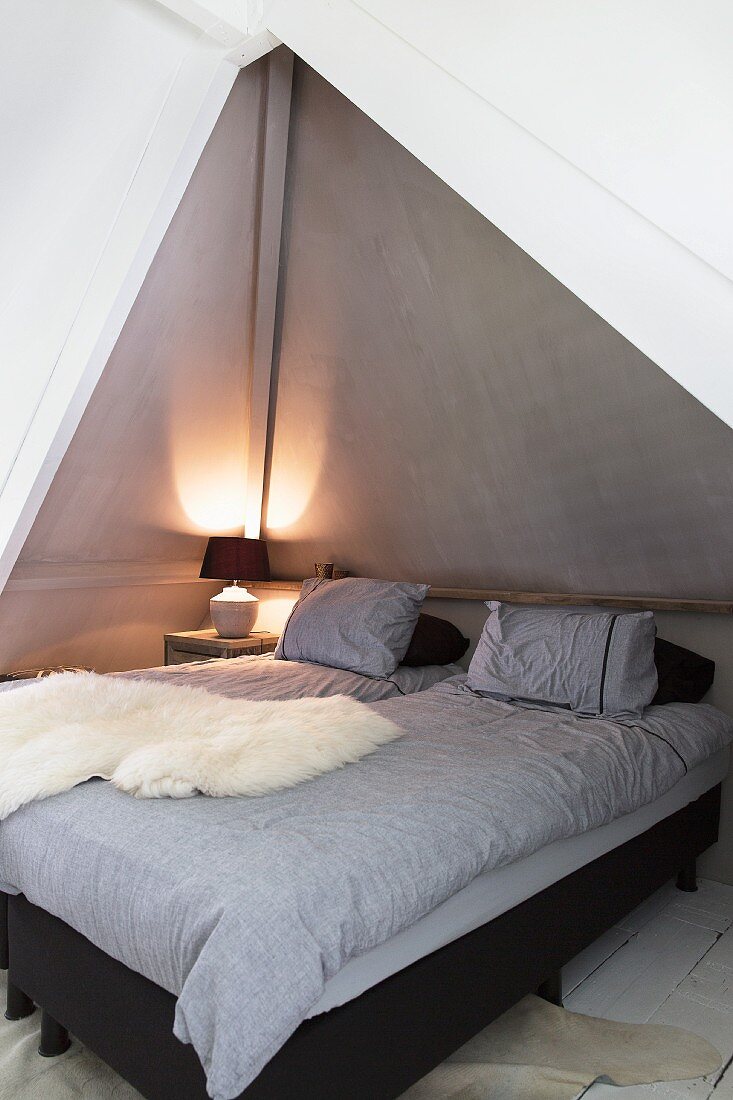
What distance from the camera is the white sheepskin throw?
161 centimetres

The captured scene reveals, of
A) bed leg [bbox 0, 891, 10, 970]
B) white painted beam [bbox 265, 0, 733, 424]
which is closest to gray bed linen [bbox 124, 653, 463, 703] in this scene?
bed leg [bbox 0, 891, 10, 970]

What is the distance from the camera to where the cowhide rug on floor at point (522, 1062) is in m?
1.58

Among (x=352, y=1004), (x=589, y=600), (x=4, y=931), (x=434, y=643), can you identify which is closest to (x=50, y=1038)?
(x=4, y=931)

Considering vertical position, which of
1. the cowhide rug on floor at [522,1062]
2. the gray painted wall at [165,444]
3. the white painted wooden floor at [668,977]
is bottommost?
the white painted wooden floor at [668,977]

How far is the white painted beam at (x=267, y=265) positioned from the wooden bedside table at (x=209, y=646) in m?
0.60

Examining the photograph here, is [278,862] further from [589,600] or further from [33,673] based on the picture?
[33,673]

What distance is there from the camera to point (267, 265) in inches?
120

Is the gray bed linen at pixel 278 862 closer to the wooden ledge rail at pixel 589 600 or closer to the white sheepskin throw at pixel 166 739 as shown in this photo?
the white sheepskin throw at pixel 166 739

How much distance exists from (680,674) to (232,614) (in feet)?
6.95

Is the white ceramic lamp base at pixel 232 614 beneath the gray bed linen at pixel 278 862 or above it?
above

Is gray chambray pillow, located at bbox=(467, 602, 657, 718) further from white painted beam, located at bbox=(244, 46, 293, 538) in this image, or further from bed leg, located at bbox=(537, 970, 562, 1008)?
white painted beam, located at bbox=(244, 46, 293, 538)

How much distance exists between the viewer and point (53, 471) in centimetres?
301

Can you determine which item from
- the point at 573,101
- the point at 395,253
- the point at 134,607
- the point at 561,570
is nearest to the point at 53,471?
the point at 134,607

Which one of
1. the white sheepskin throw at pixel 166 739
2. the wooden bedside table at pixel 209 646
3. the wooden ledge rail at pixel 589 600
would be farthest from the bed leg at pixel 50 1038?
the wooden ledge rail at pixel 589 600
